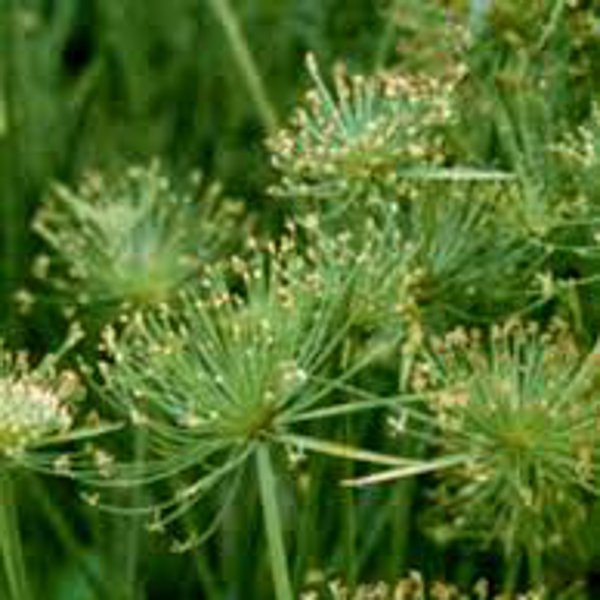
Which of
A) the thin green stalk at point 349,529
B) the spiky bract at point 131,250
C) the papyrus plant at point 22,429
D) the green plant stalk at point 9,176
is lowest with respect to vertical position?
the thin green stalk at point 349,529

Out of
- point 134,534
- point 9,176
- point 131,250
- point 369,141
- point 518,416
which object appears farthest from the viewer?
point 9,176

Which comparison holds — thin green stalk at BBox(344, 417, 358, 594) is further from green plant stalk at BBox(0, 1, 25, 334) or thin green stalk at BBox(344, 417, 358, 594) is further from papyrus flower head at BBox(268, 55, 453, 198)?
green plant stalk at BBox(0, 1, 25, 334)

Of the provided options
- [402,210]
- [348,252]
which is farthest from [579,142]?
[348,252]

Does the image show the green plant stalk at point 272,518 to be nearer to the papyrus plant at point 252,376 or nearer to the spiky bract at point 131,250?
the papyrus plant at point 252,376

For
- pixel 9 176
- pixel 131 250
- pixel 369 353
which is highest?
pixel 9 176

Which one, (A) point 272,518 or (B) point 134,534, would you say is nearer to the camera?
(A) point 272,518

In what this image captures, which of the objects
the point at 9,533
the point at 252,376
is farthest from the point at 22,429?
the point at 252,376

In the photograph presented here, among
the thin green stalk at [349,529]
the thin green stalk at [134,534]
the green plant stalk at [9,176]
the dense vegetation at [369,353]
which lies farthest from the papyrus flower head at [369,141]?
the green plant stalk at [9,176]

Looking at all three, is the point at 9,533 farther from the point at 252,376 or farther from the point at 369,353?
the point at 369,353

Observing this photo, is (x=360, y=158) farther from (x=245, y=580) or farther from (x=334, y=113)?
(x=245, y=580)

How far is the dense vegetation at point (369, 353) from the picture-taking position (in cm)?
207

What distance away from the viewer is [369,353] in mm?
2137

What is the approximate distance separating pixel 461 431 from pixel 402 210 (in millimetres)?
420

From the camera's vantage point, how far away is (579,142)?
2.36 m
